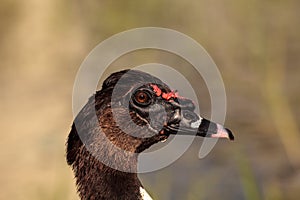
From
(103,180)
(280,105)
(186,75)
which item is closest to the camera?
(103,180)

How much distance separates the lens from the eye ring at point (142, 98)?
7516 mm

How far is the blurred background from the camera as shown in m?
10.3

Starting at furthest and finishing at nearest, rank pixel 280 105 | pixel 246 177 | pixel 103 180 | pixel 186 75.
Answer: pixel 186 75 < pixel 280 105 < pixel 246 177 < pixel 103 180

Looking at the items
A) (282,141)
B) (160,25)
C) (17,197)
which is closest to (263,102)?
(282,141)

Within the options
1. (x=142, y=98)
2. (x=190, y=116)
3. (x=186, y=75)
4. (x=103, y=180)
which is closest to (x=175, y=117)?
(x=190, y=116)

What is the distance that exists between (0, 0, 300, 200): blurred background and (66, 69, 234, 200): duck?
5.39ft

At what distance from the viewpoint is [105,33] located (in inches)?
489

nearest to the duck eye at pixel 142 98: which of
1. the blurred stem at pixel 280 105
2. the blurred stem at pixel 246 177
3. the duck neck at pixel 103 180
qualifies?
the duck neck at pixel 103 180

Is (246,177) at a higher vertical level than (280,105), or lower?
lower

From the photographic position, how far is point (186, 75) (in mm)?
12008

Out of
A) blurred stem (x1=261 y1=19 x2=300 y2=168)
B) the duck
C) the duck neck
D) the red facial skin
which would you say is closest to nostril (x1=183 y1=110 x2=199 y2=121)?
the duck

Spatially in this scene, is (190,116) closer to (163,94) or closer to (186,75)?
(163,94)

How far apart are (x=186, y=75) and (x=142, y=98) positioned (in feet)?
14.7

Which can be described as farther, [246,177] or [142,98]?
[246,177]
